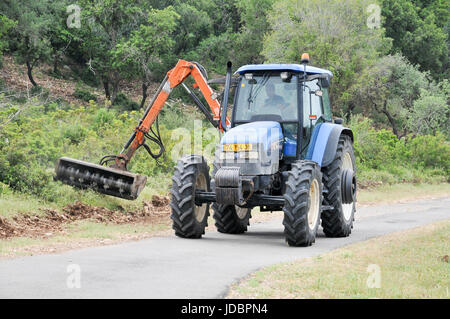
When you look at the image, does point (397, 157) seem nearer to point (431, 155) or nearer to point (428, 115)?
point (431, 155)

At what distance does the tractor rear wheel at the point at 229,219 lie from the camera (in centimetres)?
1416

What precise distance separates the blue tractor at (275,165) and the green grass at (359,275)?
4.38 feet

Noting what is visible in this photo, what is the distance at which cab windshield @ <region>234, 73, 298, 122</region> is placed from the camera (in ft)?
43.4

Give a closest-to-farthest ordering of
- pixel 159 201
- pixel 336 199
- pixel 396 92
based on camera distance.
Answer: pixel 336 199 → pixel 159 201 → pixel 396 92

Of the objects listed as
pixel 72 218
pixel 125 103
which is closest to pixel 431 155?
pixel 125 103

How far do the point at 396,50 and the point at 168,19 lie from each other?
77.5ft

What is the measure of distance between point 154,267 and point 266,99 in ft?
17.2

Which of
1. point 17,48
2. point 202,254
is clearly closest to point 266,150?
point 202,254

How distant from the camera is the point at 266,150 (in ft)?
40.1

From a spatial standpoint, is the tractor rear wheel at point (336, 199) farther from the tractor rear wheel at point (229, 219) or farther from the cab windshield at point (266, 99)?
the tractor rear wheel at point (229, 219)

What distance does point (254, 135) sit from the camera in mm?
12078
